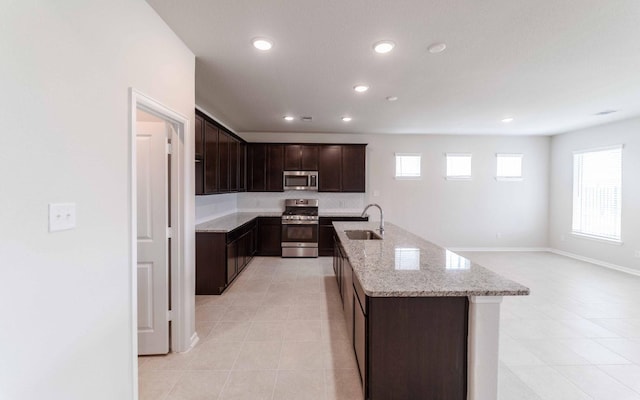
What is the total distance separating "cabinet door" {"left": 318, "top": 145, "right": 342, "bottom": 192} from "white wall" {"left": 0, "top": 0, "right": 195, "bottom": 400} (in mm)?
4186

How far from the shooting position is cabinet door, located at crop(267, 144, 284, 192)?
18.7 ft

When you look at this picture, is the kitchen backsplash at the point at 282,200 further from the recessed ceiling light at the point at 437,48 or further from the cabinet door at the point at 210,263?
the recessed ceiling light at the point at 437,48

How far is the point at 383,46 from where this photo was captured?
7.43 feet

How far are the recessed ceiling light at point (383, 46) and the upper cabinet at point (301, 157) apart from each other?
341cm

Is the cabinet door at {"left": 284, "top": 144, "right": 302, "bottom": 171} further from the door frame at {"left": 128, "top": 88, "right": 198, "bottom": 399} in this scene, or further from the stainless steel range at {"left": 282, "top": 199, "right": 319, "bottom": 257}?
the door frame at {"left": 128, "top": 88, "right": 198, "bottom": 399}

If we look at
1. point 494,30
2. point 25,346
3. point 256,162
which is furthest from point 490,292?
point 256,162

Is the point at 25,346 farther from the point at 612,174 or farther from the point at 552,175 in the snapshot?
the point at 552,175

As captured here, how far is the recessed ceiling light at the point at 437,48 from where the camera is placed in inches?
88.4

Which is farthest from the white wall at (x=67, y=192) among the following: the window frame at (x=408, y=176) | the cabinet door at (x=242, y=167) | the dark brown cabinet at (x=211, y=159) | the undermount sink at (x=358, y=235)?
the window frame at (x=408, y=176)

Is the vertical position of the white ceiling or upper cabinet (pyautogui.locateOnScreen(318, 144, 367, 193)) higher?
the white ceiling

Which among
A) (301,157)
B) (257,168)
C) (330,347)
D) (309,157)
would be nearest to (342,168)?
(309,157)

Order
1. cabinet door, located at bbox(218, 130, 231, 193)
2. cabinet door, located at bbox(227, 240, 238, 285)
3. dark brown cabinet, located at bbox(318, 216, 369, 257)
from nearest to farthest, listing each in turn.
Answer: cabinet door, located at bbox(227, 240, 238, 285), cabinet door, located at bbox(218, 130, 231, 193), dark brown cabinet, located at bbox(318, 216, 369, 257)

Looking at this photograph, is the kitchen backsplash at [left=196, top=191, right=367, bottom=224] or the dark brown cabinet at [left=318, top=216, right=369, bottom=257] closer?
the dark brown cabinet at [left=318, top=216, right=369, bottom=257]

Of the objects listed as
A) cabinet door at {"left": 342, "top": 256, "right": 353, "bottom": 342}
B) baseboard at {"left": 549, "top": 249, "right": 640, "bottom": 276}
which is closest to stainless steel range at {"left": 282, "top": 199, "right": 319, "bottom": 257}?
cabinet door at {"left": 342, "top": 256, "right": 353, "bottom": 342}
